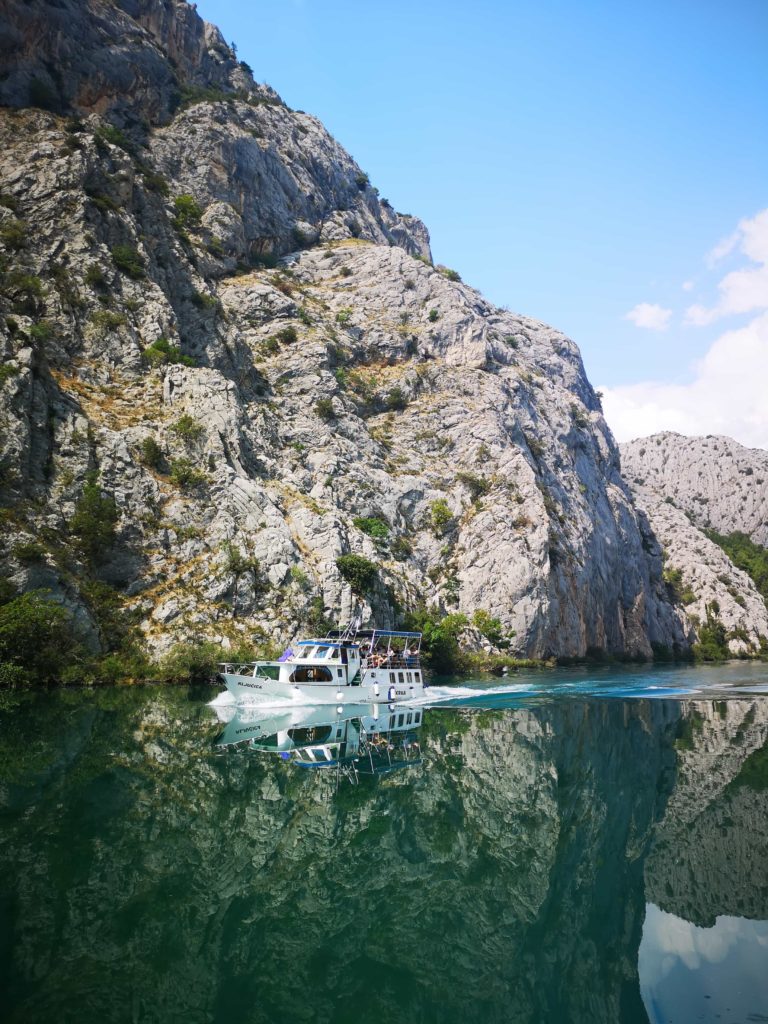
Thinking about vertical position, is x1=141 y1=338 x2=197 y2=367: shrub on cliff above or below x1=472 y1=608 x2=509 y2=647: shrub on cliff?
above

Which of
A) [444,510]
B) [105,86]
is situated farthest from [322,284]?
[444,510]

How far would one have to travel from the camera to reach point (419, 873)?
12312 millimetres

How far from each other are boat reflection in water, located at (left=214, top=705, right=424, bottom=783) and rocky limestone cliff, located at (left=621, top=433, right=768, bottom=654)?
105 meters

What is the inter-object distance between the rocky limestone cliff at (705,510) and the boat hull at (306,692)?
99806 millimetres

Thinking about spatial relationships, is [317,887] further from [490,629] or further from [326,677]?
[490,629]

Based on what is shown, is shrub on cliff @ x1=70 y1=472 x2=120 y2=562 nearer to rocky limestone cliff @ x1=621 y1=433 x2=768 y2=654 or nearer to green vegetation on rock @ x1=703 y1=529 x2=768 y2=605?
rocky limestone cliff @ x1=621 y1=433 x2=768 y2=654

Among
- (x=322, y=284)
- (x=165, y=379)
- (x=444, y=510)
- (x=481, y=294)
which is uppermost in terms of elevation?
(x=481, y=294)

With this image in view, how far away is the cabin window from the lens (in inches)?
1470

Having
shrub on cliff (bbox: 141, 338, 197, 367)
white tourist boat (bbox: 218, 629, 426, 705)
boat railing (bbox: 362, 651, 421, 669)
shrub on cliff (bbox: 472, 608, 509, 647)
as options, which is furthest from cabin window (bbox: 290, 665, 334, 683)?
shrub on cliff (bbox: 141, 338, 197, 367)

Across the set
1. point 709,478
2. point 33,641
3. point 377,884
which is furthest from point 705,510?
point 377,884

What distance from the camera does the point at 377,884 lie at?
38.4 ft

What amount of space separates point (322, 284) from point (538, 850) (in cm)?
10210

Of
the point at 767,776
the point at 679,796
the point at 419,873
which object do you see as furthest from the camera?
the point at 767,776

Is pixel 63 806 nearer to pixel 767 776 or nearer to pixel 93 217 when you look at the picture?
pixel 767 776
